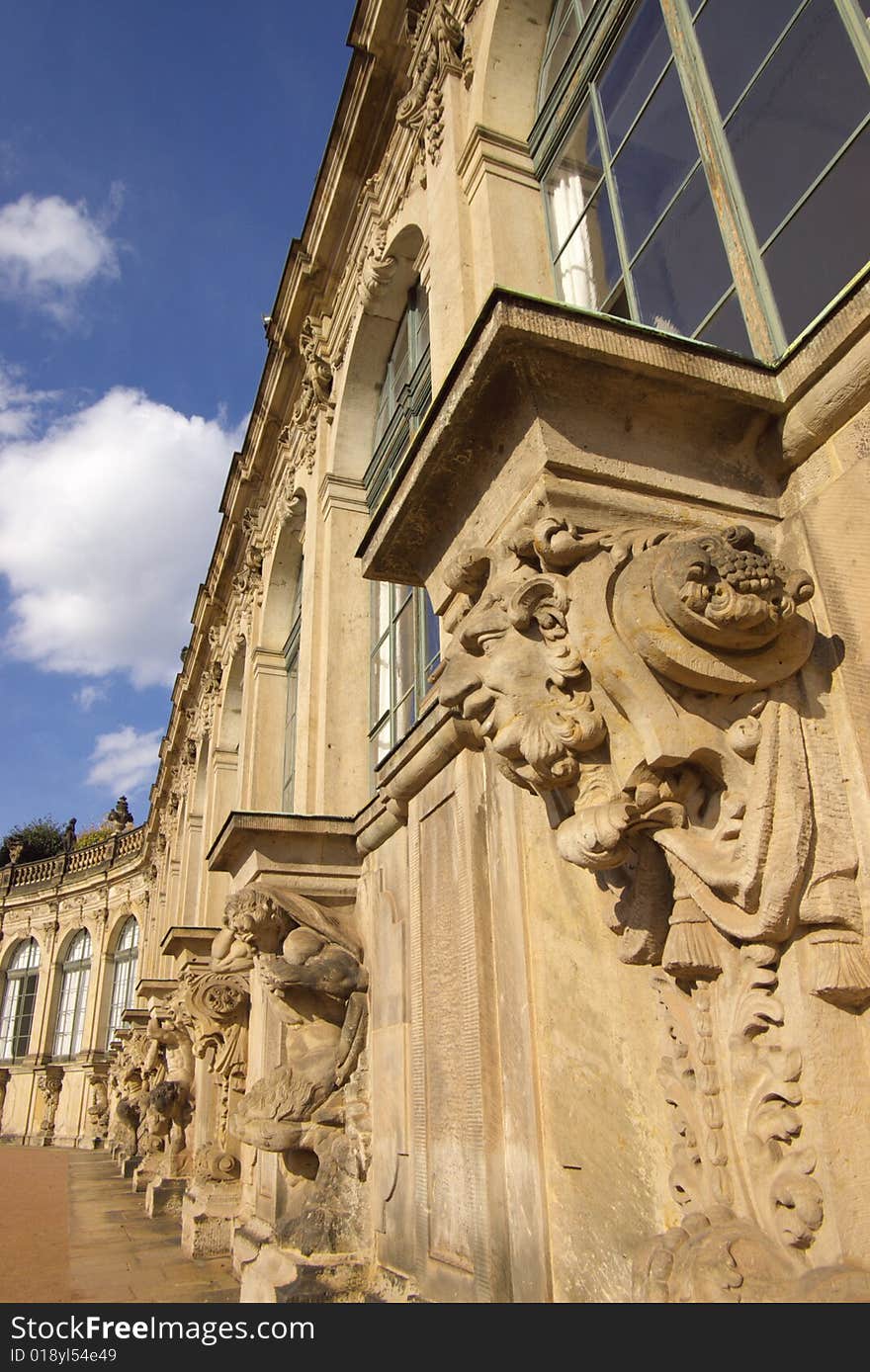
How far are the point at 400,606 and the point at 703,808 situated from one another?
449cm

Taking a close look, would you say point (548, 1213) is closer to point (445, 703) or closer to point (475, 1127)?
point (475, 1127)

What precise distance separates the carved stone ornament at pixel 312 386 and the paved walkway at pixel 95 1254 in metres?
6.59

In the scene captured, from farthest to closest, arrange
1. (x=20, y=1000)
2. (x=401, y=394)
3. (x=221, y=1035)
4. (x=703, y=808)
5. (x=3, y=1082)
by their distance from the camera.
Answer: (x=20, y=1000)
(x=3, y=1082)
(x=221, y=1035)
(x=401, y=394)
(x=703, y=808)

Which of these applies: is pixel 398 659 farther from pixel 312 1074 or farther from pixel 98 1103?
pixel 98 1103

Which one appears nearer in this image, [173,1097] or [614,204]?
[614,204]

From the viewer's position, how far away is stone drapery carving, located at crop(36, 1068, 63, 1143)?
29.2 meters

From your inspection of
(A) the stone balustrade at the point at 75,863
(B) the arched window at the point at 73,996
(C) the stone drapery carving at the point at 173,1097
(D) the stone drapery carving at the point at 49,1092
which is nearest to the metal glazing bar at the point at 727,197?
(C) the stone drapery carving at the point at 173,1097

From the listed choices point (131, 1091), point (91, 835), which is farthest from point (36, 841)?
point (131, 1091)

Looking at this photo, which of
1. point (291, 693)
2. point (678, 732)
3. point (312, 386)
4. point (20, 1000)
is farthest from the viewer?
point (20, 1000)

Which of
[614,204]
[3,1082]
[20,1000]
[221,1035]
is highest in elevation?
[20,1000]

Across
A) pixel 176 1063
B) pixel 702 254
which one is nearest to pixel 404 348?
pixel 702 254

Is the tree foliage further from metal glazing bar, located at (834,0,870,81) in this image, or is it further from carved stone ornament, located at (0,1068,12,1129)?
metal glazing bar, located at (834,0,870,81)

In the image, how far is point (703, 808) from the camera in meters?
2.13

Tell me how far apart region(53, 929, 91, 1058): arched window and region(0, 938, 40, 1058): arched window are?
4.29 feet
